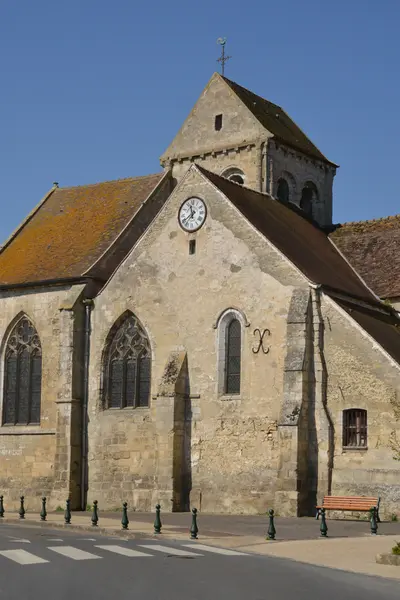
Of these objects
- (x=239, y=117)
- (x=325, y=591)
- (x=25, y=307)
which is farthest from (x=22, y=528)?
(x=239, y=117)

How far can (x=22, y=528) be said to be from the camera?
25.3 metres

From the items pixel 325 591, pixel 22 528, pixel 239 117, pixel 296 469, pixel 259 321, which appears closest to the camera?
pixel 325 591

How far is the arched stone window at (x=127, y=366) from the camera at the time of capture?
32.3m

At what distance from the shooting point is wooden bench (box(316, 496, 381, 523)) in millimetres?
25531

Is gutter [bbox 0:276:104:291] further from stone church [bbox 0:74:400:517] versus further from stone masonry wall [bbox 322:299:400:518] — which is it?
stone masonry wall [bbox 322:299:400:518]

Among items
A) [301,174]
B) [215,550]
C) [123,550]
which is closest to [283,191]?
[301,174]

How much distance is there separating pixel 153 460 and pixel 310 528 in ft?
28.4

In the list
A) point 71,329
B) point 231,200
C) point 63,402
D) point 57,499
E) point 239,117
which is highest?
point 239,117

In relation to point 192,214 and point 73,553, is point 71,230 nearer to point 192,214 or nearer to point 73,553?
point 192,214

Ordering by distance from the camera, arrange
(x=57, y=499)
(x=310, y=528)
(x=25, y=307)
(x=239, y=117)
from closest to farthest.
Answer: (x=310, y=528)
(x=57, y=499)
(x=25, y=307)
(x=239, y=117)

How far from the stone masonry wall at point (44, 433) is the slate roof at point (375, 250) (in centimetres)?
952

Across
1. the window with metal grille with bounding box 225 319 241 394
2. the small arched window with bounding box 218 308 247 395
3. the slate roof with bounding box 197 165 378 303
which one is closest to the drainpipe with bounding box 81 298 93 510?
the small arched window with bounding box 218 308 247 395

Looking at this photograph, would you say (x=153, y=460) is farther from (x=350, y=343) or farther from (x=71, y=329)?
(x=350, y=343)

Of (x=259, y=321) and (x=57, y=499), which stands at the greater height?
(x=259, y=321)
